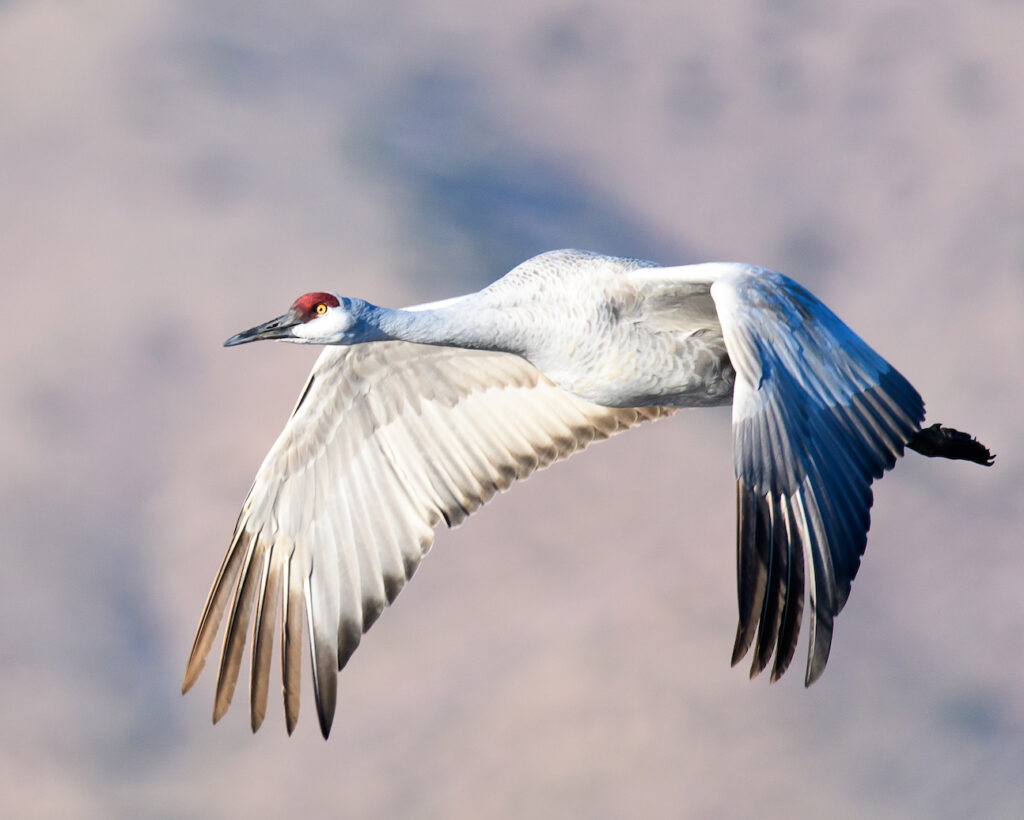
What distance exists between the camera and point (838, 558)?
7.88 meters

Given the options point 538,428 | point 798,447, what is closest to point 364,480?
point 538,428

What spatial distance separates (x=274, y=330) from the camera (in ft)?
29.9

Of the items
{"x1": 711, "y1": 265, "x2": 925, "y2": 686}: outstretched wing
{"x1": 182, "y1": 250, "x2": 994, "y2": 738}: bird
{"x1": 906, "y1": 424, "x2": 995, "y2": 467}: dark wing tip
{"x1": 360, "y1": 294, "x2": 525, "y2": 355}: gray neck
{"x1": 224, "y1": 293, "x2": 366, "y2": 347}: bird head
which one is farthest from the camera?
{"x1": 906, "y1": 424, "x2": 995, "y2": 467}: dark wing tip

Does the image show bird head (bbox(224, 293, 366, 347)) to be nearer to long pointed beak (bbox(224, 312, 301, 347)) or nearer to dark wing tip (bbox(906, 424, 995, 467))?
long pointed beak (bbox(224, 312, 301, 347))

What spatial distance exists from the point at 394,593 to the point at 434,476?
41.6 inches

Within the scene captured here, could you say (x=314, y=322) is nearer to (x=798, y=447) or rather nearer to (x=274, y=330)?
(x=274, y=330)

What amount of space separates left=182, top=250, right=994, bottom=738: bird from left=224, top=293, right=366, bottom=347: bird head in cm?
1

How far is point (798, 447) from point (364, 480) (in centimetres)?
442

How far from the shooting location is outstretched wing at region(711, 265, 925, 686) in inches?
299

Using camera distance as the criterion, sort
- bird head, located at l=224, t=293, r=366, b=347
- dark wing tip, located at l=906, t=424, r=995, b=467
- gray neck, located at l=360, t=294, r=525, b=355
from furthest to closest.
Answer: dark wing tip, located at l=906, t=424, r=995, b=467, gray neck, located at l=360, t=294, r=525, b=355, bird head, located at l=224, t=293, r=366, b=347

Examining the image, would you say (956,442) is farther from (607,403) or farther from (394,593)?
(394,593)

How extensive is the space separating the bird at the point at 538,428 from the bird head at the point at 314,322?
0.01 m

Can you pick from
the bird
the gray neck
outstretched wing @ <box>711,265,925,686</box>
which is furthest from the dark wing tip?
the gray neck

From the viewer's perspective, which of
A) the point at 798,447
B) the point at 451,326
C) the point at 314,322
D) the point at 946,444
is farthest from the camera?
the point at 946,444
